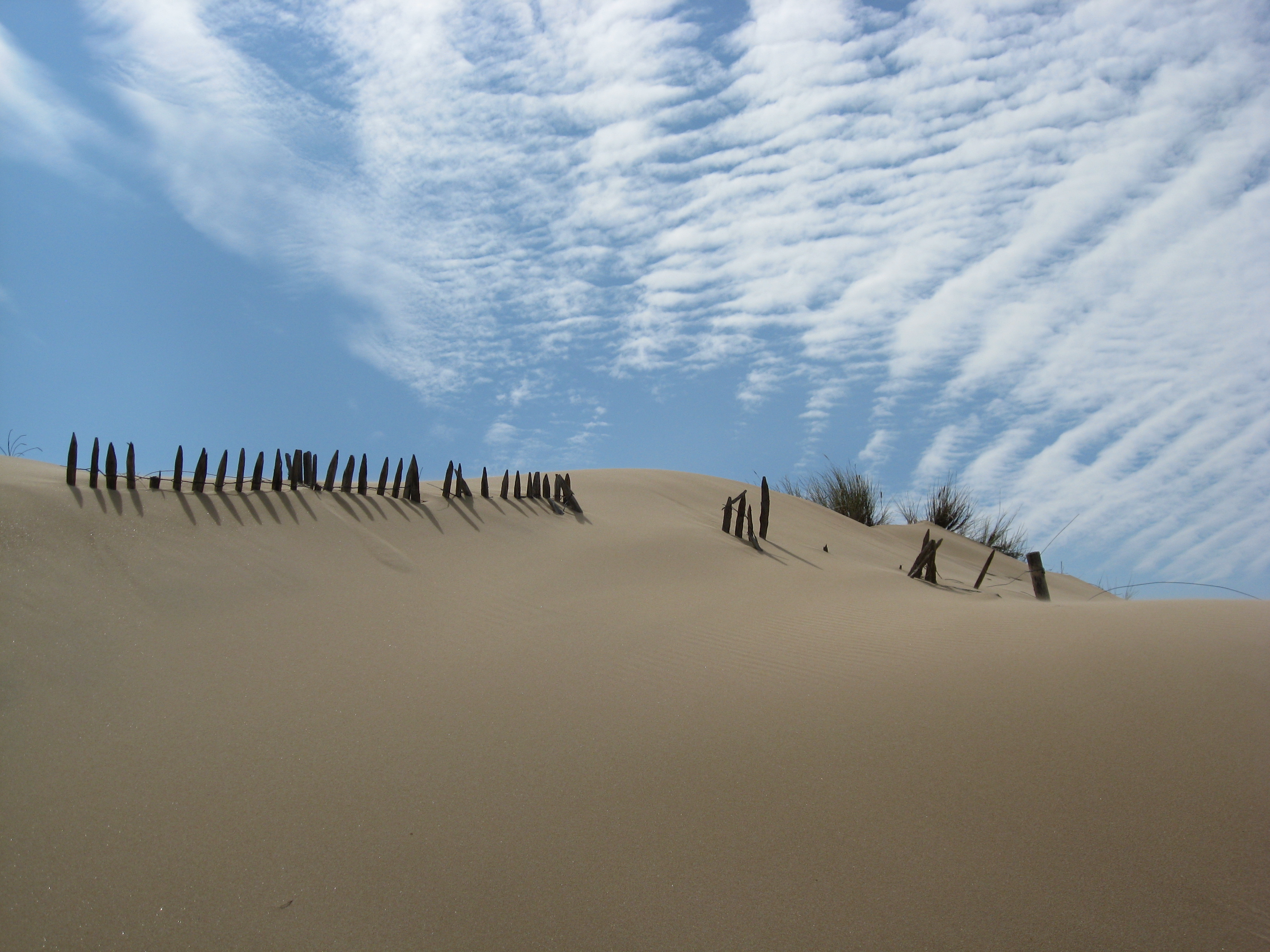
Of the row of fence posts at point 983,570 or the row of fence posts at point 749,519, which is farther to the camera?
the row of fence posts at point 749,519

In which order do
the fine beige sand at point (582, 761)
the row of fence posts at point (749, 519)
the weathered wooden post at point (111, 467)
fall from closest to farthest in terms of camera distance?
the fine beige sand at point (582, 761) < the weathered wooden post at point (111, 467) < the row of fence posts at point (749, 519)

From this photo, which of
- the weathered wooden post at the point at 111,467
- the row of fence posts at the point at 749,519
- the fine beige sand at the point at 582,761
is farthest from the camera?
the row of fence posts at the point at 749,519

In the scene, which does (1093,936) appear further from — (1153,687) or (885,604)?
(885,604)

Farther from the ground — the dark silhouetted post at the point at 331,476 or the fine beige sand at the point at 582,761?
the dark silhouetted post at the point at 331,476

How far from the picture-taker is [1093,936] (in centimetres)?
254

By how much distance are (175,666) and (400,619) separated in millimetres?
1264

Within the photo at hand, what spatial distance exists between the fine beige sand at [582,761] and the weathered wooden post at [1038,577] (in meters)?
2.08

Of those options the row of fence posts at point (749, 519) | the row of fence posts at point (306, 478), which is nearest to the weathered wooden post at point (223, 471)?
the row of fence posts at point (306, 478)

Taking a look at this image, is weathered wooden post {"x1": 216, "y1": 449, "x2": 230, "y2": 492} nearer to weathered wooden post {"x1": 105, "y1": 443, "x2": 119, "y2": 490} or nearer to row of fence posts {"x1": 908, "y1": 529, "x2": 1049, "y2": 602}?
weathered wooden post {"x1": 105, "y1": 443, "x2": 119, "y2": 490}

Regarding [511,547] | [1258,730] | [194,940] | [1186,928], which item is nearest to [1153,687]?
[1258,730]

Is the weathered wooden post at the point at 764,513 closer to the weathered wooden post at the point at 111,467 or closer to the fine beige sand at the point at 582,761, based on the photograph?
the fine beige sand at the point at 582,761

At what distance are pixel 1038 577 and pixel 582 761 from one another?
18.4 feet

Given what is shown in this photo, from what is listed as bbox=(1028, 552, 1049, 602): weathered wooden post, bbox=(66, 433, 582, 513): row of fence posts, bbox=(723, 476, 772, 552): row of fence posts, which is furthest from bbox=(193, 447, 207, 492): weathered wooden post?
bbox=(1028, 552, 1049, 602): weathered wooden post

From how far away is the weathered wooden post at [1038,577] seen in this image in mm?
7199
